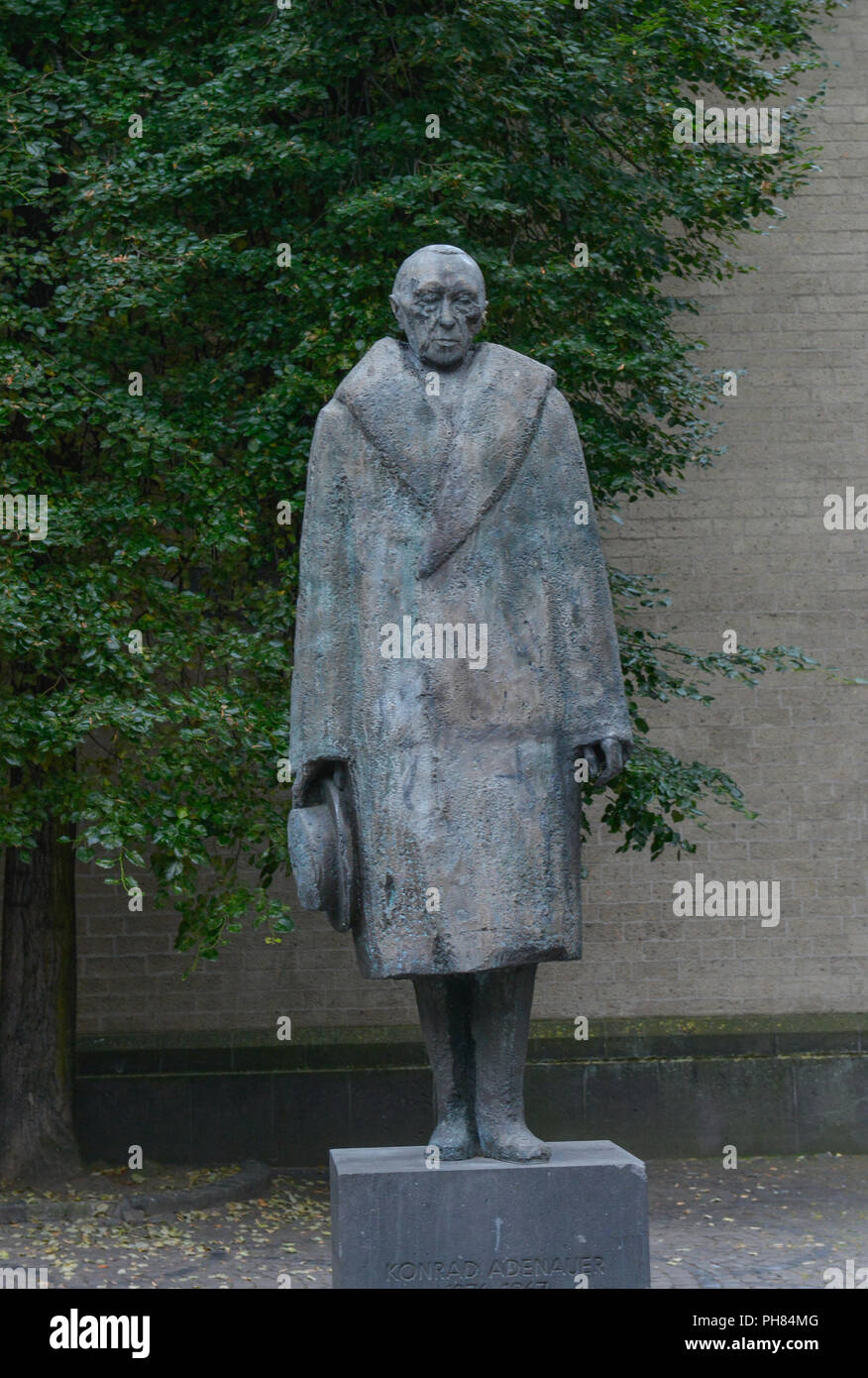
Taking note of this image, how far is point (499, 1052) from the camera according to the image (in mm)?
4438

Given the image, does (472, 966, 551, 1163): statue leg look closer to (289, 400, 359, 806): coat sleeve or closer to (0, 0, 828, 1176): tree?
(289, 400, 359, 806): coat sleeve

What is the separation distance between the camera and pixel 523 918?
4.34 meters

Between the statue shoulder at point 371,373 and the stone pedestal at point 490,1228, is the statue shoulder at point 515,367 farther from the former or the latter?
the stone pedestal at point 490,1228

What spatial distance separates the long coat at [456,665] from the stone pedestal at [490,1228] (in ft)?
1.64

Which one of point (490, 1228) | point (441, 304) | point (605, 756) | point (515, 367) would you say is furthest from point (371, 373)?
point (490, 1228)

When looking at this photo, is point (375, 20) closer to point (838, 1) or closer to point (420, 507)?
point (838, 1)

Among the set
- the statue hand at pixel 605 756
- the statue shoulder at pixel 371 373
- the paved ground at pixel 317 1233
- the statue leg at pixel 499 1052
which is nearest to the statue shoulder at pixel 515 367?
the statue shoulder at pixel 371 373

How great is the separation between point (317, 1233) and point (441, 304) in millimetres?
6234

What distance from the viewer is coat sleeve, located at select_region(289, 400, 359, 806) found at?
4.46 m

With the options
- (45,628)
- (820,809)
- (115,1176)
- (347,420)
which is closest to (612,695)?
(347,420)

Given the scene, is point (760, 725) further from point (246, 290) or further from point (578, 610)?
point (578, 610)

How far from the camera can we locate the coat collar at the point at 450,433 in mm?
4414

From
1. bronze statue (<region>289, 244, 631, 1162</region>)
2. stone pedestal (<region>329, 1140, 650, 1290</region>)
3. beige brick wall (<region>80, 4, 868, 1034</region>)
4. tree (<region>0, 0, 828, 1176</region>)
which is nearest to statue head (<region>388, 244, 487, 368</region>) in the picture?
bronze statue (<region>289, 244, 631, 1162</region>)

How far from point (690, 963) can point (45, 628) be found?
503 centimetres
